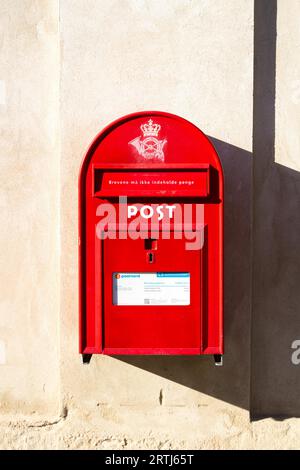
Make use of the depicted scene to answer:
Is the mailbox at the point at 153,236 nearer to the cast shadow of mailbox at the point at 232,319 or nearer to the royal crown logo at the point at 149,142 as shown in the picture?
the royal crown logo at the point at 149,142

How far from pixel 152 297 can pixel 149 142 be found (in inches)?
31.2

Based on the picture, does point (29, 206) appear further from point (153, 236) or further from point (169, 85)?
point (169, 85)

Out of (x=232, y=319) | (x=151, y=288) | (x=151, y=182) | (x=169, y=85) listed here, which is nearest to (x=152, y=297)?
(x=151, y=288)

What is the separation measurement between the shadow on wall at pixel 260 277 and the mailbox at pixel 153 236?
0.46 metres

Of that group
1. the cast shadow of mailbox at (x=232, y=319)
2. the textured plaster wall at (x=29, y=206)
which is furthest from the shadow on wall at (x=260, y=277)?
the textured plaster wall at (x=29, y=206)

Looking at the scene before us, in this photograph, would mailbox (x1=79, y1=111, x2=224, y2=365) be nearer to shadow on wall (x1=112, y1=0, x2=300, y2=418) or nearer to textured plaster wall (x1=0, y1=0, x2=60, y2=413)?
shadow on wall (x1=112, y1=0, x2=300, y2=418)

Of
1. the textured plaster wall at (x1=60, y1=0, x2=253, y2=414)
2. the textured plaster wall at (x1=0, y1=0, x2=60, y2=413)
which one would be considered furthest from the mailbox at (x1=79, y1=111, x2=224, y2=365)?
the textured plaster wall at (x1=0, y1=0, x2=60, y2=413)

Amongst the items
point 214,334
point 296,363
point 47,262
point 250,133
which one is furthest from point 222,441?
point 250,133

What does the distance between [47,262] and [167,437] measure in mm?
1288

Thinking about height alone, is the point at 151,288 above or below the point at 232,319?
above

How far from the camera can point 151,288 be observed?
8.87ft

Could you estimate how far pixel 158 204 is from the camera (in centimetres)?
271

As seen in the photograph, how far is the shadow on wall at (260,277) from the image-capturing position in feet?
10.4

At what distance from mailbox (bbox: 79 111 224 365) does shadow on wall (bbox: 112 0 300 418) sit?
18.0 inches
